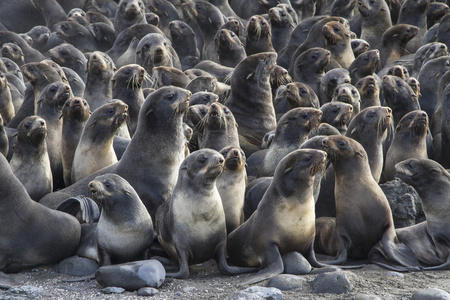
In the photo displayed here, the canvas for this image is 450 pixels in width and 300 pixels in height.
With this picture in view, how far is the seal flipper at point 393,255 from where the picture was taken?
22.0 feet

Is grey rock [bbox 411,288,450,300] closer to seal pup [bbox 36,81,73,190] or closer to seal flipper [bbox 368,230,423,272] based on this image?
seal flipper [bbox 368,230,423,272]

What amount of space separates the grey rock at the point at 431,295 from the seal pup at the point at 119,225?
2.38 meters

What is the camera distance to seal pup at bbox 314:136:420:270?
6972 millimetres

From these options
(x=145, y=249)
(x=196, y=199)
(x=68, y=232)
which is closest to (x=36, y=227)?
(x=68, y=232)

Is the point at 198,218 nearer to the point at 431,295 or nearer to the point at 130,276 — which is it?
the point at 130,276

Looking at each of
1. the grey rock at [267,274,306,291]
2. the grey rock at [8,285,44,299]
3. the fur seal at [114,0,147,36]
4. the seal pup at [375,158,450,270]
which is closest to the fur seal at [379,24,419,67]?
the fur seal at [114,0,147,36]

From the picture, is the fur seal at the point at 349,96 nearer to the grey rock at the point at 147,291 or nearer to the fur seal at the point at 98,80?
the fur seal at the point at 98,80

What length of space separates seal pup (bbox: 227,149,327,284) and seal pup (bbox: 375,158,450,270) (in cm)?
77

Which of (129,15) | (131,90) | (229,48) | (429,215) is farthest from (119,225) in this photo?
(129,15)

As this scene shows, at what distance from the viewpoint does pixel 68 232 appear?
6871 millimetres

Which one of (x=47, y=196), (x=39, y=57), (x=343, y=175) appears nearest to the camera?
(x=343, y=175)

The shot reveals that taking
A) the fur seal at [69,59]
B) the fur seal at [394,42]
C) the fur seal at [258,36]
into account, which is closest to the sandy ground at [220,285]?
the fur seal at [69,59]

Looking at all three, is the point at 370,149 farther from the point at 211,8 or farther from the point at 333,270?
the point at 211,8

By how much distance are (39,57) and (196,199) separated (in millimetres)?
8713
